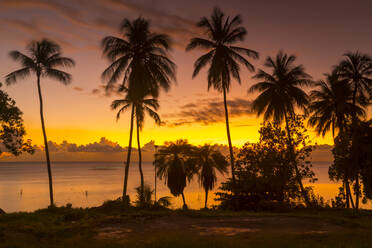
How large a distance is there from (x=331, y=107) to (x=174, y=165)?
70.8 feet

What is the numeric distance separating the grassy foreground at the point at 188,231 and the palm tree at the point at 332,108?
20.3 metres

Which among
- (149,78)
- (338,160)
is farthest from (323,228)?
(338,160)

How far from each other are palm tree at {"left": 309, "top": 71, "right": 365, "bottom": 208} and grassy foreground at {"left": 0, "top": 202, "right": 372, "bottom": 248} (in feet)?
66.5

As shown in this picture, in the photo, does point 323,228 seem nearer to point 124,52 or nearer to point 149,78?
point 149,78

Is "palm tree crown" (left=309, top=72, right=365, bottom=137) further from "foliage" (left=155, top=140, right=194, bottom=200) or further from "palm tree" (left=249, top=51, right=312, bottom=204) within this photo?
"foliage" (left=155, top=140, right=194, bottom=200)

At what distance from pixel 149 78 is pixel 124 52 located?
3.35m

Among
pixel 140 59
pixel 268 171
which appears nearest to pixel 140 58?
pixel 140 59

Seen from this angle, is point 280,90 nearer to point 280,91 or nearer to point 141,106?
point 280,91

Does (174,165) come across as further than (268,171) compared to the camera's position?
Yes

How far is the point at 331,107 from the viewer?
35.2 meters

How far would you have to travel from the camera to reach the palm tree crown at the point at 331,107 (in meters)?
33.5

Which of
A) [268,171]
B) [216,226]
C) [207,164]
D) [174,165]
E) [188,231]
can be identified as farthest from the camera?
[207,164]

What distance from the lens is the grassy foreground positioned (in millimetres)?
11223

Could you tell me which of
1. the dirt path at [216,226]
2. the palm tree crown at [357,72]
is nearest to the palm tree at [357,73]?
the palm tree crown at [357,72]
